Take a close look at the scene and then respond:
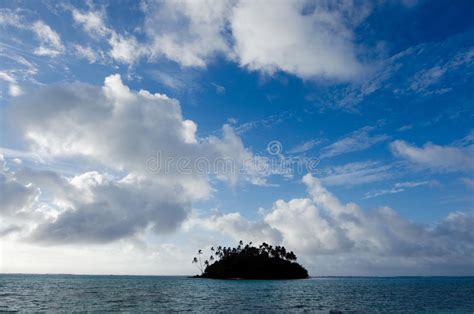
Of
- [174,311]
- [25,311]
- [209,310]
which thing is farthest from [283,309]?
[25,311]

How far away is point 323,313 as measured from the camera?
56750 mm

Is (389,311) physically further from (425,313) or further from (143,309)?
(143,309)

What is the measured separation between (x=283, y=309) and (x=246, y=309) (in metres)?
6.69

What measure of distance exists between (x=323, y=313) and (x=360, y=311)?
8.85 metres

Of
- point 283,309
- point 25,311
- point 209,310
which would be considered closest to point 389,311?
point 283,309

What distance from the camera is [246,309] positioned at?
61438mm

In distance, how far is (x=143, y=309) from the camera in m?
A: 61.3

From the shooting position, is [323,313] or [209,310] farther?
[209,310]

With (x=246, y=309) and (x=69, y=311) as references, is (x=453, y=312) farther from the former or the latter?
(x=69, y=311)

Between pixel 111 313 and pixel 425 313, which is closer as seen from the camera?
pixel 111 313

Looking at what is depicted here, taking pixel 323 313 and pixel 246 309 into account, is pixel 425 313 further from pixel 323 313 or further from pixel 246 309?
pixel 246 309

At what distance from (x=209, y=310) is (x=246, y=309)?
21.1ft

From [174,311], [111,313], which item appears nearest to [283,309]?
[174,311]

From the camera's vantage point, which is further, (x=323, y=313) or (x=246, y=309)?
(x=246, y=309)
